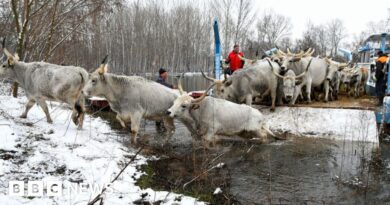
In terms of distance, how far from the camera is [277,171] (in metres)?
6.70

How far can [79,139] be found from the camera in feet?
22.9

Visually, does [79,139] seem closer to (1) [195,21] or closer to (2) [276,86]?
(2) [276,86]

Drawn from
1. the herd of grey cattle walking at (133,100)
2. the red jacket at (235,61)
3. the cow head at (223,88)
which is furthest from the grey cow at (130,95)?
the red jacket at (235,61)

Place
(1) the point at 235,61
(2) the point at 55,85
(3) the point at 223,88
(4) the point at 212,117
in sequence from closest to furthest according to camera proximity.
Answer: (2) the point at 55,85 < (4) the point at 212,117 < (3) the point at 223,88 < (1) the point at 235,61

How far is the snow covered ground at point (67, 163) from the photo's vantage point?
4.49 meters

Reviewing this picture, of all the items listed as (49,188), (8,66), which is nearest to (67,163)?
(49,188)

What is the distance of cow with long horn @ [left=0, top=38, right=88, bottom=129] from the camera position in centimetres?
784

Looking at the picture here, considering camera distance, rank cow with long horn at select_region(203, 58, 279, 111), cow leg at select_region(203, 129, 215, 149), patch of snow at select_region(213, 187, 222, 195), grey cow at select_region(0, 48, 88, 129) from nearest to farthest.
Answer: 1. patch of snow at select_region(213, 187, 222, 195)
2. grey cow at select_region(0, 48, 88, 129)
3. cow leg at select_region(203, 129, 215, 149)
4. cow with long horn at select_region(203, 58, 279, 111)

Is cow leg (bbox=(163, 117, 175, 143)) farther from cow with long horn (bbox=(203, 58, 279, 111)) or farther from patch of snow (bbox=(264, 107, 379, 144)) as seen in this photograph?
patch of snow (bbox=(264, 107, 379, 144))

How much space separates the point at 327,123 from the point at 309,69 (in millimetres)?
2741

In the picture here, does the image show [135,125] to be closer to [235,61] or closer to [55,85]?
[55,85]

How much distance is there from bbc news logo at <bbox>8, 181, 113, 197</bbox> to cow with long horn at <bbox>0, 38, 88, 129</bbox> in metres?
3.42

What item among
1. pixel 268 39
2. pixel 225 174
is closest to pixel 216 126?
pixel 225 174

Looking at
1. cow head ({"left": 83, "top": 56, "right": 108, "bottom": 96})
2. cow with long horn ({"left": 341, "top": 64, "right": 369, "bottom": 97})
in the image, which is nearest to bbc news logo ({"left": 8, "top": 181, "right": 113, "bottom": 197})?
cow head ({"left": 83, "top": 56, "right": 108, "bottom": 96})
